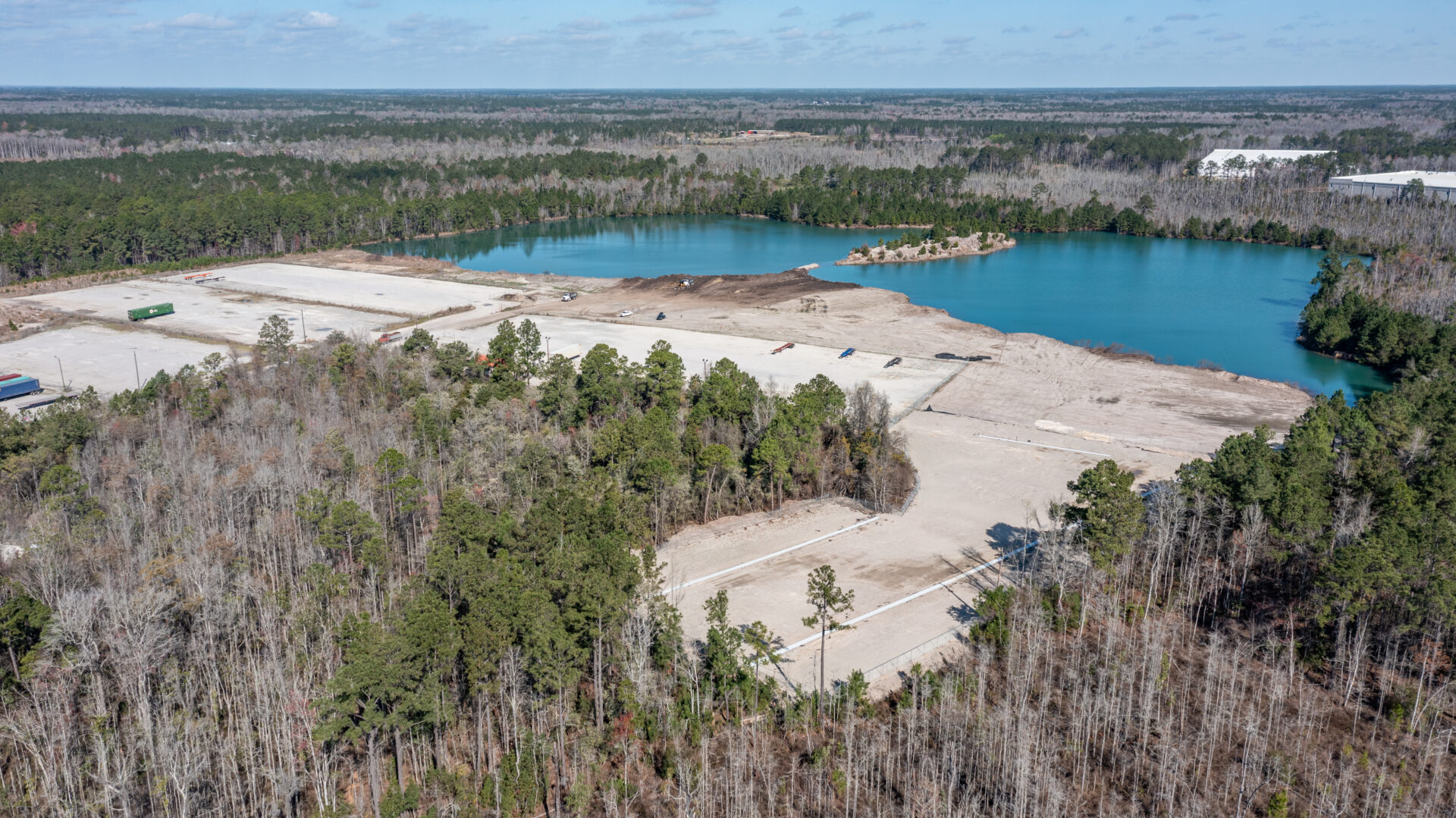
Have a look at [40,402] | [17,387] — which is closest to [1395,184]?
[40,402]

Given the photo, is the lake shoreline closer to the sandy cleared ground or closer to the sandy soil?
the sandy soil

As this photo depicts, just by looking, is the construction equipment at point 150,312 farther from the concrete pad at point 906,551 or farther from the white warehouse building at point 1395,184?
the white warehouse building at point 1395,184

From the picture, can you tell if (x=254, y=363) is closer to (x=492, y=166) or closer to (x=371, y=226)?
(x=371, y=226)

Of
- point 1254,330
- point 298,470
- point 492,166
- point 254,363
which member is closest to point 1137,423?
point 1254,330

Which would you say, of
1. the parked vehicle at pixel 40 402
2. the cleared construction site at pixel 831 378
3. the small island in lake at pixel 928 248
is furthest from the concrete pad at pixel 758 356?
the small island in lake at pixel 928 248

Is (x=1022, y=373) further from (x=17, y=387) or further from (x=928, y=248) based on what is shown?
(x=17, y=387)

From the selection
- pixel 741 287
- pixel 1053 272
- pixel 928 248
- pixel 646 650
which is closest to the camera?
pixel 646 650

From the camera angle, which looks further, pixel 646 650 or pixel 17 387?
pixel 17 387
